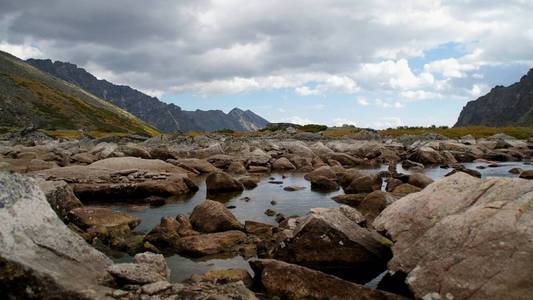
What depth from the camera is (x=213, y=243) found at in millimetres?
16141

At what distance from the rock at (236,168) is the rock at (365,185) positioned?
1557 centimetres

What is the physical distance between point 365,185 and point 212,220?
517 inches

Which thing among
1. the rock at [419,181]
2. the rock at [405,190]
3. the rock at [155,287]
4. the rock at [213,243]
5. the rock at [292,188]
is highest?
the rock at [419,181]

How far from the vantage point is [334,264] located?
14188 millimetres

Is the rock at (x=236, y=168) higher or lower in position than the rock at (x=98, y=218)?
higher

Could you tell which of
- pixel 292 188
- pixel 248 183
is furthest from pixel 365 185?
pixel 248 183

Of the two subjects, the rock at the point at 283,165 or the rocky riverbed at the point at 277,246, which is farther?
the rock at the point at 283,165

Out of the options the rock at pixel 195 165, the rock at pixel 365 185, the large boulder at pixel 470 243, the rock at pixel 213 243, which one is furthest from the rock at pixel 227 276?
the rock at pixel 195 165

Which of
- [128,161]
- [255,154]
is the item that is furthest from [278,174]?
[128,161]

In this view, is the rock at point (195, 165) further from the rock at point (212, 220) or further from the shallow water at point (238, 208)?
the rock at point (212, 220)

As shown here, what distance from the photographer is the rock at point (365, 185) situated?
2827 cm

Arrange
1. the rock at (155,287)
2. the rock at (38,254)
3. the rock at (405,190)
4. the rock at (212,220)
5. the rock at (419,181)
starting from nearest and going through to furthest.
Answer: the rock at (38,254) → the rock at (155,287) → the rock at (212,220) → the rock at (405,190) → the rock at (419,181)

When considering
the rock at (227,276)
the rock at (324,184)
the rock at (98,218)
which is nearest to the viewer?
the rock at (227,276)

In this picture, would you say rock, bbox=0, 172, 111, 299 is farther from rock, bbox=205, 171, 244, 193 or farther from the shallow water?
rock, bbox=205, 171, 244, 193
